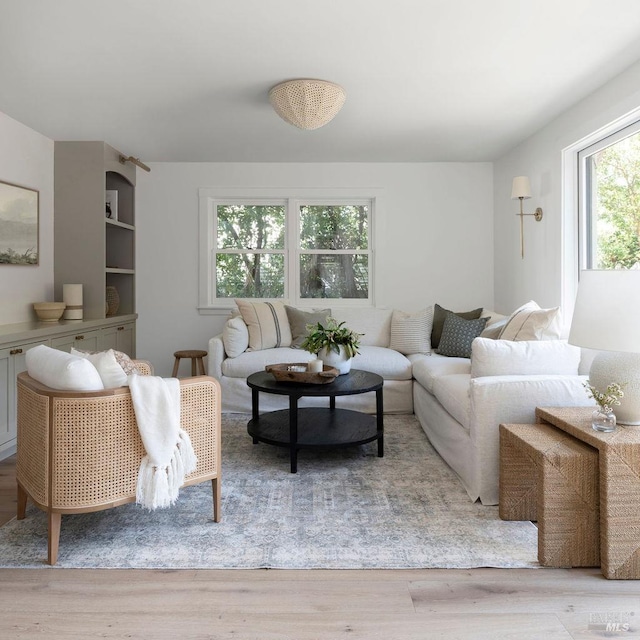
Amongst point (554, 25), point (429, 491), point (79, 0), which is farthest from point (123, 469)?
point (554, 25)

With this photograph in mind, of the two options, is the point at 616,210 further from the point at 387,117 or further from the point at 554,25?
the point at 387,117

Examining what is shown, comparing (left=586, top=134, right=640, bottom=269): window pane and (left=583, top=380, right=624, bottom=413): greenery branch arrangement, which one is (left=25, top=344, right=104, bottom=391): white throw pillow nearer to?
(left=583, top=380, right=624, bottom=413): greenery branch arrangement

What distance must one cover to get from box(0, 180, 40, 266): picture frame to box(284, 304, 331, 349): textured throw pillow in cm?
221

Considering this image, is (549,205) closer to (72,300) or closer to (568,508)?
(568,508)

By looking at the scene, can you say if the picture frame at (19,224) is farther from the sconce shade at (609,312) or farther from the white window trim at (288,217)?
the sconce shade at (609,312)

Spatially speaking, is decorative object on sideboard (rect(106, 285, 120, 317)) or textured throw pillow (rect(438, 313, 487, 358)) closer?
textured throw pillow (rect(438, 313, 487, 358))

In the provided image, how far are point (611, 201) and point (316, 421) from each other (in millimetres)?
2483

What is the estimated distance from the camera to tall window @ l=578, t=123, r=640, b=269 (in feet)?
11.1

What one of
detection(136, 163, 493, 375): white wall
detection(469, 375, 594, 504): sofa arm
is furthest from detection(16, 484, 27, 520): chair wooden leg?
detection(136, 163, 493, 375): white wall

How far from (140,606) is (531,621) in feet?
4.21

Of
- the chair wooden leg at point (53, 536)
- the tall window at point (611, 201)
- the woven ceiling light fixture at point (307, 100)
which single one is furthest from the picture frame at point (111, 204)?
the tall window at point (611, 201)

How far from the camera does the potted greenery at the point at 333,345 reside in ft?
11.6

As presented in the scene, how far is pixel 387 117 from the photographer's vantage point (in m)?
4.06

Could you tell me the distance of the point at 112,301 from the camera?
524 centimetres
